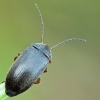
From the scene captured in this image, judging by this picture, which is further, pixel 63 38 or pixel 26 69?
pixel 63 38

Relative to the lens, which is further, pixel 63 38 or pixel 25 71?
pixel 63 38

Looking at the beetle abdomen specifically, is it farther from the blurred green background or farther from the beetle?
the blurred green background

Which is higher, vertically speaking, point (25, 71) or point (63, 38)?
point (25, 71)

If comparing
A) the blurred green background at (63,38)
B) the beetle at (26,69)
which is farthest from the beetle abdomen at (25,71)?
the blurred green background at (63,38)

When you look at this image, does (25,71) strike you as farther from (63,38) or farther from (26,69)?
(63,38)

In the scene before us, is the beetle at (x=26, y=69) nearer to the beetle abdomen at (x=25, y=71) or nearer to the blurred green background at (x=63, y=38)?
the beetle abdomen at (x=25, y=71)

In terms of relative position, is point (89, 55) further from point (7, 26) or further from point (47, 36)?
point (7, 26)

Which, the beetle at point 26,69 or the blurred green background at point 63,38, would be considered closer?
the beetle at point 26,69

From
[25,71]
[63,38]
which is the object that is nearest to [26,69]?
[25,71]
